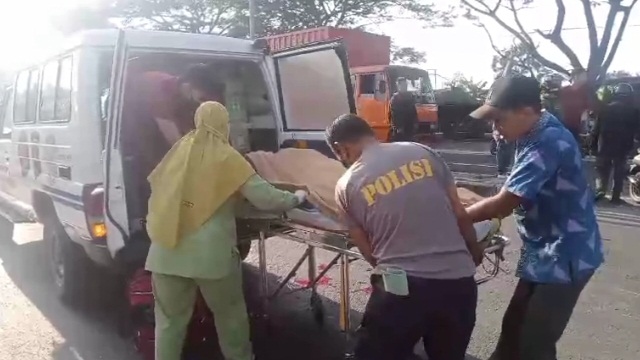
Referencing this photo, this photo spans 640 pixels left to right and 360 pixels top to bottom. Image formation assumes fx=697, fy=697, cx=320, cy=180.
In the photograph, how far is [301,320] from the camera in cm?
536

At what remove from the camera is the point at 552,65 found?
19.8m

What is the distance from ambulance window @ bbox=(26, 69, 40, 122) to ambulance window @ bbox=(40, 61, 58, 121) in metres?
0.23

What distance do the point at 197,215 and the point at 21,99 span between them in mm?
4026

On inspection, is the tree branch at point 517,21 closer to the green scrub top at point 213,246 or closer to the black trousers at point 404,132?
the black trousers at point 404,132

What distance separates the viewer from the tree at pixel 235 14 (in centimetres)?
2869

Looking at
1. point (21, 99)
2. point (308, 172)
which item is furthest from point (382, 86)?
point (308, 172)

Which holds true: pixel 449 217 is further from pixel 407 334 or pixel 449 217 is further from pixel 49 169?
pixel 49 169

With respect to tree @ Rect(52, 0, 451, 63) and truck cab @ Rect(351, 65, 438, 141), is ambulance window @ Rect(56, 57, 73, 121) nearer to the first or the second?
truck cab @ Rect(351, 65, 438, 141)

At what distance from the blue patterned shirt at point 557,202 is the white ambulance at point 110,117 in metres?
2.42

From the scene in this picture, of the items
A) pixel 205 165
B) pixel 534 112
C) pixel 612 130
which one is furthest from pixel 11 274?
pixel 612 130

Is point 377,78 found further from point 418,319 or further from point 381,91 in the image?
point 418,319

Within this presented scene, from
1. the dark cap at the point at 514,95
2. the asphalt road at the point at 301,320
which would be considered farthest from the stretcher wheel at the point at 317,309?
the dark cap at the point at 514,95

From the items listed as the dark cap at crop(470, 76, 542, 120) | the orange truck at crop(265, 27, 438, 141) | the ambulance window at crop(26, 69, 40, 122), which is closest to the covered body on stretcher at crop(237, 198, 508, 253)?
the dark cap at crop(470, 76, 542, 120)

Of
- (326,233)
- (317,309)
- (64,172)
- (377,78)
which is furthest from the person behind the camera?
(377,78)
